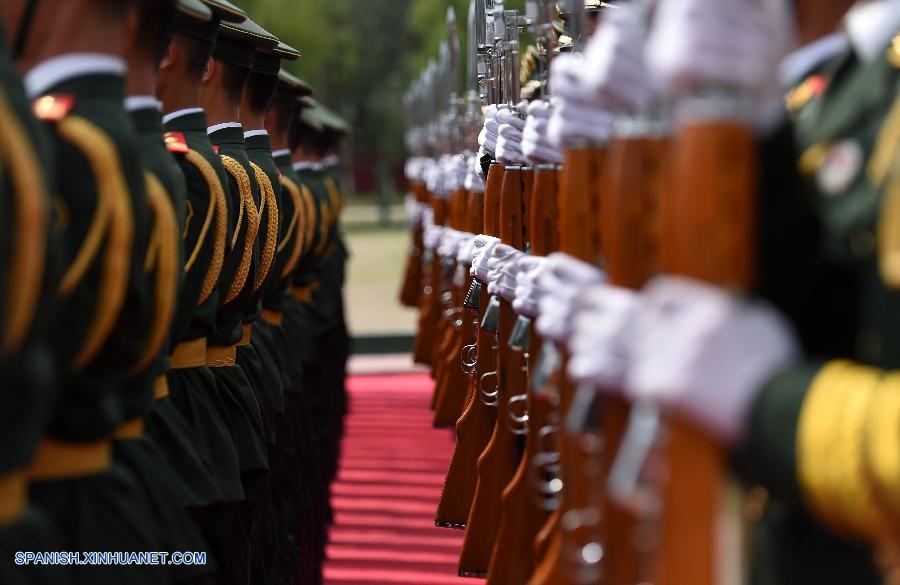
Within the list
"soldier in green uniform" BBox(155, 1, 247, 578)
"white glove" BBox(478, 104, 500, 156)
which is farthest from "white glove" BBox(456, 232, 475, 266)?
"soldier in green uniform" BBox(155, 1, 247, 578)

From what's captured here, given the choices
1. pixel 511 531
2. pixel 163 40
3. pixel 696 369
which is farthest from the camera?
pixel 511 531

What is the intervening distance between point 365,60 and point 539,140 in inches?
1878

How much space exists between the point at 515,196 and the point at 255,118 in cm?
147

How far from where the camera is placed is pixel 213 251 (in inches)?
136

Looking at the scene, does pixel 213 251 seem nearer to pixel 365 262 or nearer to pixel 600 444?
pixel 600 444

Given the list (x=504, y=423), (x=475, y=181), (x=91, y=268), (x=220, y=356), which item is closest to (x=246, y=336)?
(x=220, y=356)

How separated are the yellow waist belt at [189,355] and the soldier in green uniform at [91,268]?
97cm

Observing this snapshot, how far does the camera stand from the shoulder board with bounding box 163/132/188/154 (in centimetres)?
345

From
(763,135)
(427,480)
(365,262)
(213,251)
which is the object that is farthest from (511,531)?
(365,262)

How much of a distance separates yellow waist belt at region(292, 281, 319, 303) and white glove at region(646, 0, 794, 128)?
16.8ft

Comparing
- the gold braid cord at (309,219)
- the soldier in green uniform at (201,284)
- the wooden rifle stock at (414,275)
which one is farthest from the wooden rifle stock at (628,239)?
the wooden rifle stock at (414,275)

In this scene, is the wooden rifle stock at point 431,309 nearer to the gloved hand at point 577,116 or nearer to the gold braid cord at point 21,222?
the gloved hand at point 577,116

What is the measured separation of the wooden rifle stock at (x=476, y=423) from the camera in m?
4.27

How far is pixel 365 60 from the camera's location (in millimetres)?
50219
